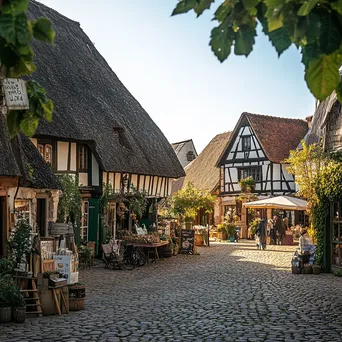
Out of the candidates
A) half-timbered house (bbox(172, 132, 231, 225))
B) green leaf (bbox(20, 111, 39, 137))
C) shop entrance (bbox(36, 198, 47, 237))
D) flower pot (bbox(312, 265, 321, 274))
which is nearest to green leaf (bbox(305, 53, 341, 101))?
green leaf (bbox(20, 111, 39, 137))

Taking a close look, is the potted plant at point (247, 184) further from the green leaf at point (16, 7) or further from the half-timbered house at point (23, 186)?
the green leaf at point (16, 7)

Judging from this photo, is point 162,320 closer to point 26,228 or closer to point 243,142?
point 26,228

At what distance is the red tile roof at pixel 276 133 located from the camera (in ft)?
116

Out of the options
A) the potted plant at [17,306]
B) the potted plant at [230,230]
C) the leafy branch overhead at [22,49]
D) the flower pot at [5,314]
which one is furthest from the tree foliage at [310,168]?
the leafy branch overhead at [22,49]

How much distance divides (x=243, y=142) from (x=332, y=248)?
2091 cm

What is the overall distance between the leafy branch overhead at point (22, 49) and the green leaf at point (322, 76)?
1233mm

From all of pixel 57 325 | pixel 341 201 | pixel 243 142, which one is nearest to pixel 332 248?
pixel 341 201

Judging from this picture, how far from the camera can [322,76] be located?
2.50 m

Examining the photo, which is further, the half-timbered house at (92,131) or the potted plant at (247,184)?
the potted plant at (247,184)

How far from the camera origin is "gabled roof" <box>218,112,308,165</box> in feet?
116

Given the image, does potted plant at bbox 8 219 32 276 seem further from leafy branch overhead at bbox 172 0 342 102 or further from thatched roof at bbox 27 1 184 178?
leafy branch overhead at bbox 172 0 342 102

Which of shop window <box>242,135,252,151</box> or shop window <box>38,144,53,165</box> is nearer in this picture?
shop window <box>38,144,53,165</box>

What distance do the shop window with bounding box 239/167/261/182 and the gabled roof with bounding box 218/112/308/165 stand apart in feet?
4.75

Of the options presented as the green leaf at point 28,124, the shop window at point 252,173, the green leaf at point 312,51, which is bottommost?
the green leaf at point 28,124
